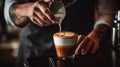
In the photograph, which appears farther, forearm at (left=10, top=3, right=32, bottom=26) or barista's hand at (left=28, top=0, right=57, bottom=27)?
forearm at (left=10, top=3, right=32, bottom=26)

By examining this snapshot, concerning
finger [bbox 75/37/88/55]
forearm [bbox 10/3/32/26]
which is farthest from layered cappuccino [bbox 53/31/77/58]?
forearm [bbox 10/3/32/26]

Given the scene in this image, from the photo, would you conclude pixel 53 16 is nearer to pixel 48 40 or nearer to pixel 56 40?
pixel 56 40

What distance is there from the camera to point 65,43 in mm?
1313

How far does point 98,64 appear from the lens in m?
1.22

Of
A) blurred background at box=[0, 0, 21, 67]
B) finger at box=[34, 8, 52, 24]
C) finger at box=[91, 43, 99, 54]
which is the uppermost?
finger at box=[34, 8, 52, 24]

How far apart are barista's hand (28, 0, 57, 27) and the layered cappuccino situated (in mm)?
88

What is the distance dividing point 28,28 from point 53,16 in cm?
50

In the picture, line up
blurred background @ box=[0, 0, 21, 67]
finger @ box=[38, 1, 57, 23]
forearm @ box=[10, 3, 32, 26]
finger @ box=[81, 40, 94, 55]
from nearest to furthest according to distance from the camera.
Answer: finger @ box=[38, 1, 57, 23] < finger @ box=[81, 40, 94, 55] < forearm @ box=[10, 3, 32, 26] < blurred background @ box=[0, 0, 21, 67]

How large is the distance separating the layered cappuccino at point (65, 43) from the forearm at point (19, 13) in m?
0.24

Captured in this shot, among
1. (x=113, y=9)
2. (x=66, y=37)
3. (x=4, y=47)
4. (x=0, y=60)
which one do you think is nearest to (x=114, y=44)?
(x=113, y=9)

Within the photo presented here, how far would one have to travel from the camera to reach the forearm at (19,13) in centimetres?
146

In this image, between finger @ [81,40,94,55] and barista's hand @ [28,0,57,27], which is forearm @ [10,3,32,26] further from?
finger @ [81,40,94,55]

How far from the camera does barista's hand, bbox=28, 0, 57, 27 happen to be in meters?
1.23

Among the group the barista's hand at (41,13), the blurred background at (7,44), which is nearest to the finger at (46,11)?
the barista's hand at (41,13)
